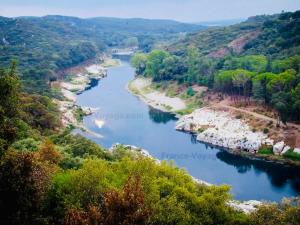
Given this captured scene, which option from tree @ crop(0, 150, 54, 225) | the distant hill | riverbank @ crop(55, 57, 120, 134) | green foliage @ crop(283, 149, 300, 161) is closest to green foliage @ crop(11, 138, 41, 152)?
tree @ crop(0, 150, 54, 225)

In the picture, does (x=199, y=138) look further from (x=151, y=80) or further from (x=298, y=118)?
(x=151, y=80)

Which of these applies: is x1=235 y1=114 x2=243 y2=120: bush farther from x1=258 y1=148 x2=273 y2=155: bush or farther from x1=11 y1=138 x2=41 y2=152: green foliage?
x1=11 y1=138 x2=41 y2=152: green foliage

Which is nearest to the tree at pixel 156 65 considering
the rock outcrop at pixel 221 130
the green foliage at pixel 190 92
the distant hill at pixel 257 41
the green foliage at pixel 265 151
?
the distant hill at pixel 257 41

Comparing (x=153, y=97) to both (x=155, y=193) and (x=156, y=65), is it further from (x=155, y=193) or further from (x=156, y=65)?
(x=155, y=193)

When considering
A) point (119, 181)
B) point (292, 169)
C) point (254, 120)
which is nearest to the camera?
point (119, 181)

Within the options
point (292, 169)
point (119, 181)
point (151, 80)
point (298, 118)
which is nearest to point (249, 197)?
point (292, 169)

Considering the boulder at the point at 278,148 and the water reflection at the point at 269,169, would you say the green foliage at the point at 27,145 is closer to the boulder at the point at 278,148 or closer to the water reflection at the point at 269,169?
the water reflection at the point at 269,169

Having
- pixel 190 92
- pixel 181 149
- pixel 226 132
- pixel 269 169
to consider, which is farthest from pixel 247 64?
pixel 269 169

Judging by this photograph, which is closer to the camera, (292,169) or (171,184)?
(171,184)
